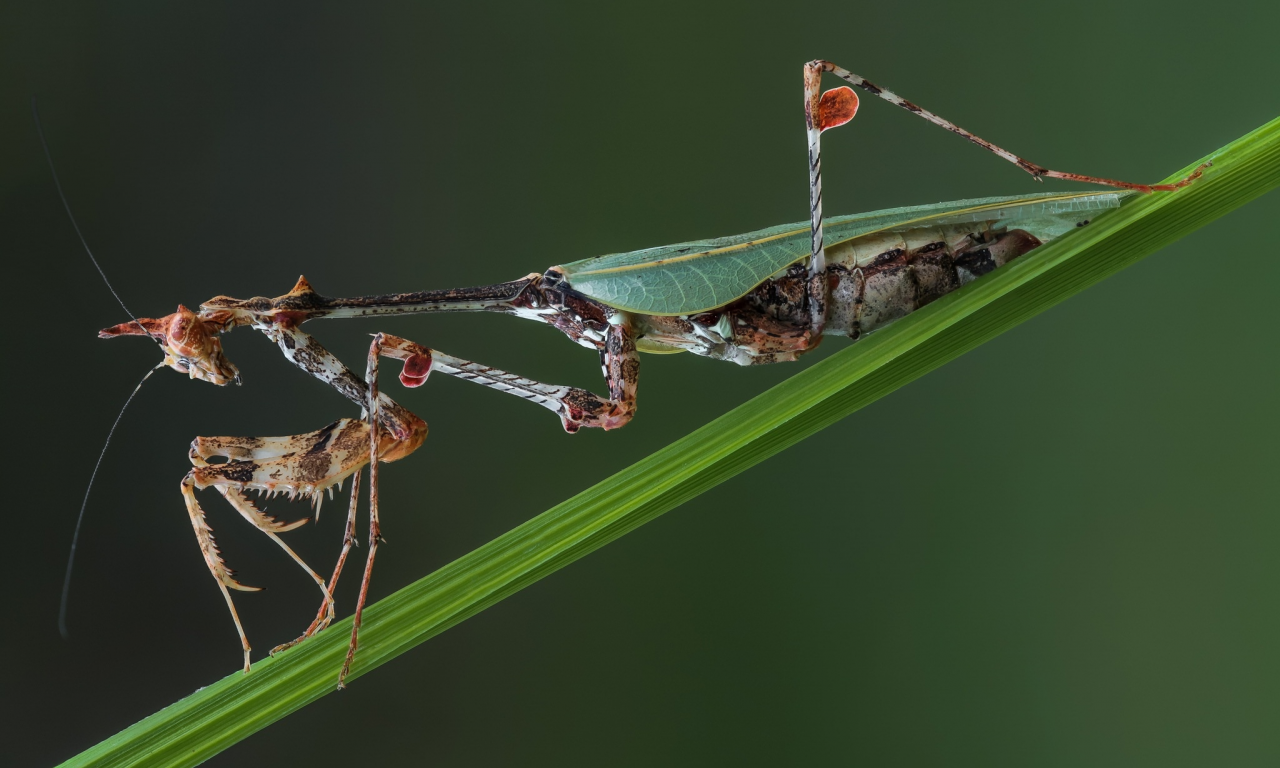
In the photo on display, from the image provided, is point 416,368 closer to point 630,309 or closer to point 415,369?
point 415,369

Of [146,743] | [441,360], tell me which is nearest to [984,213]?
[441,360]

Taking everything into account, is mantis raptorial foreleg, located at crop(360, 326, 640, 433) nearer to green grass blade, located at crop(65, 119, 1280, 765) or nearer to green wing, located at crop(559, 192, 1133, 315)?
green wing, located at crop(559, 192, 1133, 315)

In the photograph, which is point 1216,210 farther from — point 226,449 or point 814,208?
point 226,449

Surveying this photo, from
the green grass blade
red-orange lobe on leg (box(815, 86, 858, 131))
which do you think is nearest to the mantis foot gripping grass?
red-orange lobe on leg (box(815, 86, 858, 131))

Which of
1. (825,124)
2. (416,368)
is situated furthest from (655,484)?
(825,124)

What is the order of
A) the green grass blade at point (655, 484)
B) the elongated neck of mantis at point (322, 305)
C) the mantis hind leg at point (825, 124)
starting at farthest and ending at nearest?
the elongated neck of mantis at point (322, 305) → the mantis hind leg at point (825, 124) → the green grass blade at point (655, 484)

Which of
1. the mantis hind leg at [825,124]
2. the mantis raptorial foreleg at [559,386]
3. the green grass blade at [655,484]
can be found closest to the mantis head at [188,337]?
the mantis raptorial foreleg at [559,386]

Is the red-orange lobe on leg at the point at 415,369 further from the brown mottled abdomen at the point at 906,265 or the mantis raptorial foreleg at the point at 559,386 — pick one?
the brown mottled abdomen at the point at 906,265
